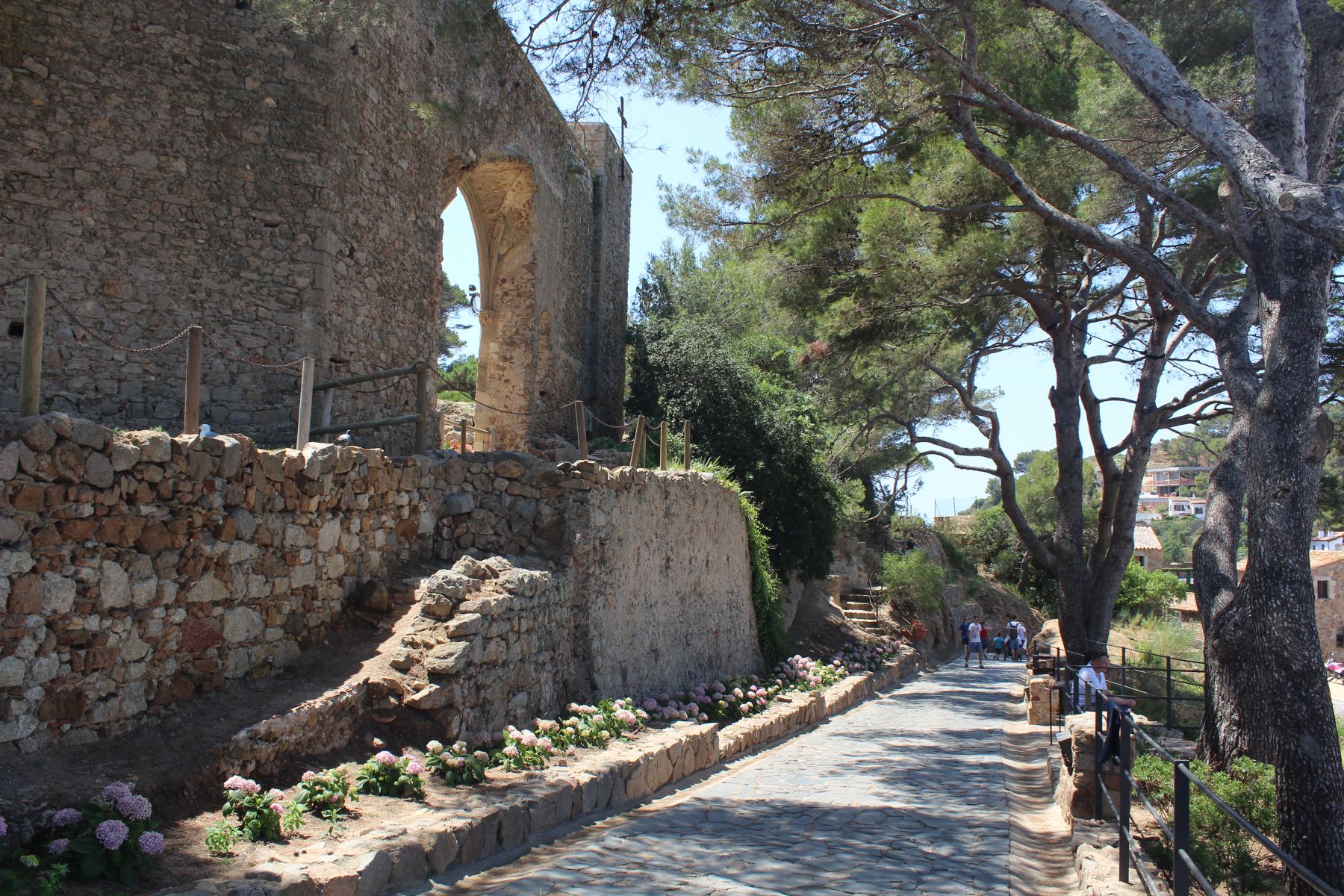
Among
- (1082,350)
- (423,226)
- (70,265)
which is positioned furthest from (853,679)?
(70,265)

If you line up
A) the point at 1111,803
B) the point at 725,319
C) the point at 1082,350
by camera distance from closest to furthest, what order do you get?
1. the point at 1111,803
2. the point at 1082,350
3. the point at 725,319

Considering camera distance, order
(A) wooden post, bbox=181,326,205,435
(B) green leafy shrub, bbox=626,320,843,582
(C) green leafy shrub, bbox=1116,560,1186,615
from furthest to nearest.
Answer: (C) green leafy shrub, bbox=1116,560,1186,615 < (B) green leafy shrub, bbox=626,320,843,582 < (A) wooden post, bbox=181,326,205,435

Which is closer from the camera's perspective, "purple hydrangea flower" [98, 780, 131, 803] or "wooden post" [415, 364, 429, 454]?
"purple hydrangea flower" [98, 780, 131, 803]

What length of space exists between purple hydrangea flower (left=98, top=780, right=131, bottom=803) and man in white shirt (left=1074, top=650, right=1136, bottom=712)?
16.1 feet

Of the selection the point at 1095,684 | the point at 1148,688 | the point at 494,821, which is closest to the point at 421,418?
the point at 494,821

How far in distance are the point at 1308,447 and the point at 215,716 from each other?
6713 millimetres

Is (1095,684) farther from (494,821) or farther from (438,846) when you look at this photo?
(438,846)

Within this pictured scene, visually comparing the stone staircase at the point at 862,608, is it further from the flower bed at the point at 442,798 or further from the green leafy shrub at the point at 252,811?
the green leafy shrub at the point at 252,811

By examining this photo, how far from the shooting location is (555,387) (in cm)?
1714

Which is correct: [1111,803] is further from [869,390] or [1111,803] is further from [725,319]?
[725,319]

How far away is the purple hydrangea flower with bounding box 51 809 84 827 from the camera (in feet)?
12.8

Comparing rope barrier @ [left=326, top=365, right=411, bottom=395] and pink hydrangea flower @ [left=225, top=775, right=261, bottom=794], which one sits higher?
rope barrier @ [left=326, top=365, right=411, bottom=395]

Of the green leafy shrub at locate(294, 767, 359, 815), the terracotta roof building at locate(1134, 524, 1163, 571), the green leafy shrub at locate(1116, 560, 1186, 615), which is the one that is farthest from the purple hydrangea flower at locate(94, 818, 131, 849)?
the terracotta roof building at locate(1134, 524, 1163, 571)

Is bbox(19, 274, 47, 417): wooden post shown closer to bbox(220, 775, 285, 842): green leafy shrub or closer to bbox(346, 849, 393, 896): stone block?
bbox(220, 775, 285, 842): green leafy shrub
